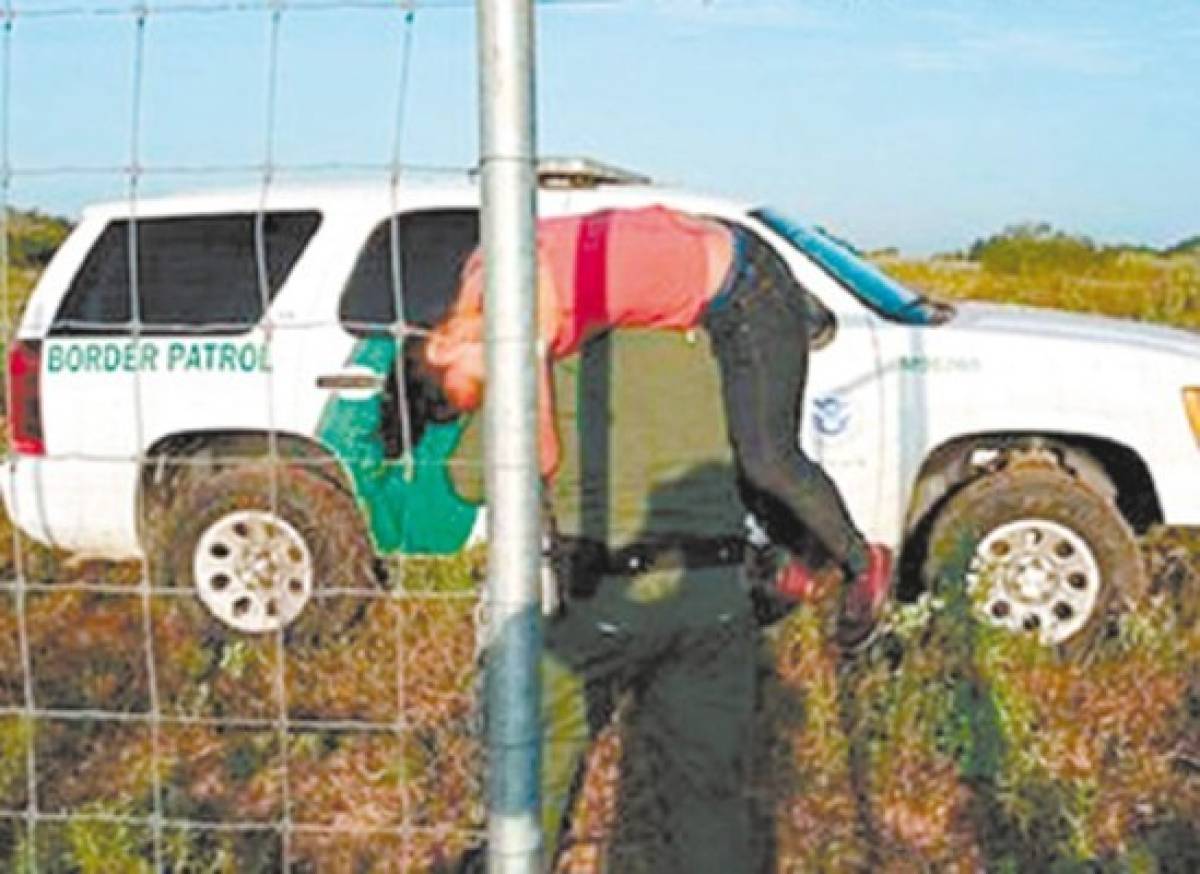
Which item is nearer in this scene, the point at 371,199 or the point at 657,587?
A: the point at 657,587

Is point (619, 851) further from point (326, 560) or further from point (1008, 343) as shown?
point (1008, 343)

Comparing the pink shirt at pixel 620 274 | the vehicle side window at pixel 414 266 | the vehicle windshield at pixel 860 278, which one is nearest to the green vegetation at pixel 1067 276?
the vehicle windshield at pixel 860 278

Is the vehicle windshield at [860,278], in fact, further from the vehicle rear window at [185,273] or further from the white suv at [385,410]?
the vehicle rear window at [185,273]

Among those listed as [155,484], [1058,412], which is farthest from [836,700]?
[155,484]

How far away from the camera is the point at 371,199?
21.6ft

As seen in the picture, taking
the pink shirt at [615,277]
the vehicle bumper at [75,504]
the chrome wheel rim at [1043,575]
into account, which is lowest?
the chrome wheel rim at [1043,575]

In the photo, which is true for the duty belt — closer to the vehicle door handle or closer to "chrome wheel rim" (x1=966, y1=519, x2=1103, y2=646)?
"chrome wheel rim" (x1=966, y1=519, x2=1103, y2=646)

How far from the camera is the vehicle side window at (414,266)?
6457 millimetres

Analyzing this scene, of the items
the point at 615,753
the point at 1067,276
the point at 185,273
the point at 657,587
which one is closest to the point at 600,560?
the point at 657,587

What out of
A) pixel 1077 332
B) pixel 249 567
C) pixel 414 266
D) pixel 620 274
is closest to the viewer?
pixel 620 274

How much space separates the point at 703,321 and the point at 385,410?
3.26 metres

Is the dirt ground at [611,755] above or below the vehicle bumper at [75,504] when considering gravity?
below

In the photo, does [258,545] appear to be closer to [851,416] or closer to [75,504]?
[75,504]

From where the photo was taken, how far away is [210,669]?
18.9 ft
